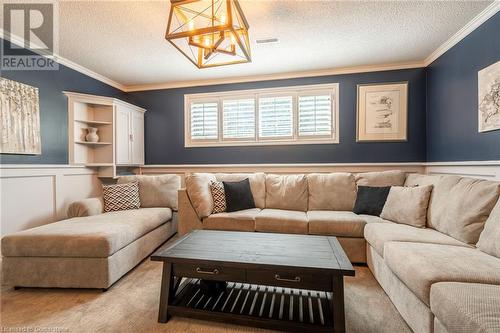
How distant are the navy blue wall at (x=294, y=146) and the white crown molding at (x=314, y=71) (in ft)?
0.22

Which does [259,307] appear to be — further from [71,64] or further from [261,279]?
[71,64]

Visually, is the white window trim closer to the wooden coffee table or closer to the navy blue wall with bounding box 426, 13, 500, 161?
the navy blue wall with bounding box 426, 13, 500, 161

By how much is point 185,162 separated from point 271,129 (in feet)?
5.32

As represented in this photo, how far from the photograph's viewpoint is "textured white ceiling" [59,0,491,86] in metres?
2.03

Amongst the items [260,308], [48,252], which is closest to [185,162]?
A: [48,252]

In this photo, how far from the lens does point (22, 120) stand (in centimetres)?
249

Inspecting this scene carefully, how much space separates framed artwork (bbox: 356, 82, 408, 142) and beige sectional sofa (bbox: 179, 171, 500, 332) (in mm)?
757

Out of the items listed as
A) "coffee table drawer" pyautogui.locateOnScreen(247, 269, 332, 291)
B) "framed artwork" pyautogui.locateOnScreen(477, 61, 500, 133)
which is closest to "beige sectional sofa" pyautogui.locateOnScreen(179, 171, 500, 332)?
"coffee table drawer" pyautogui.locateOnScreen(247, 269, 332, 291)

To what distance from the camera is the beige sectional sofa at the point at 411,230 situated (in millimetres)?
1086

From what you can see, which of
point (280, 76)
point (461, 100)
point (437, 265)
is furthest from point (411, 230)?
point (280, 76)

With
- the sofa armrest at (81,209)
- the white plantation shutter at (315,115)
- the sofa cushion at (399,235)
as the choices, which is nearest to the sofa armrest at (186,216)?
the sofa armrest at (81,209)

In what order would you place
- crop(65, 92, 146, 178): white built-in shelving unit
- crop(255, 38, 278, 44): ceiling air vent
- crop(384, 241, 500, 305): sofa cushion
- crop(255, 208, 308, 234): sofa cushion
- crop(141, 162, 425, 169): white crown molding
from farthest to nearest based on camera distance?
1. crop(141, 162, 425, 169): white crown molding
2. crop(65, 92, 146, 178): white built-in shelving unit
3. crop(255, 38, 278, 44): ceiling air vent
4. crop(255, 208, 308, 234): sofa cushion
5. crop(384, 241, 500, 305): sofa cushion

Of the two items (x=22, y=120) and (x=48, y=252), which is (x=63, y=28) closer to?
(x=22, y=120)

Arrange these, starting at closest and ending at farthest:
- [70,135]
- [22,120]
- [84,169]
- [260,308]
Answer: [260,308]
[22,120]
[70,135]
[84,169]
